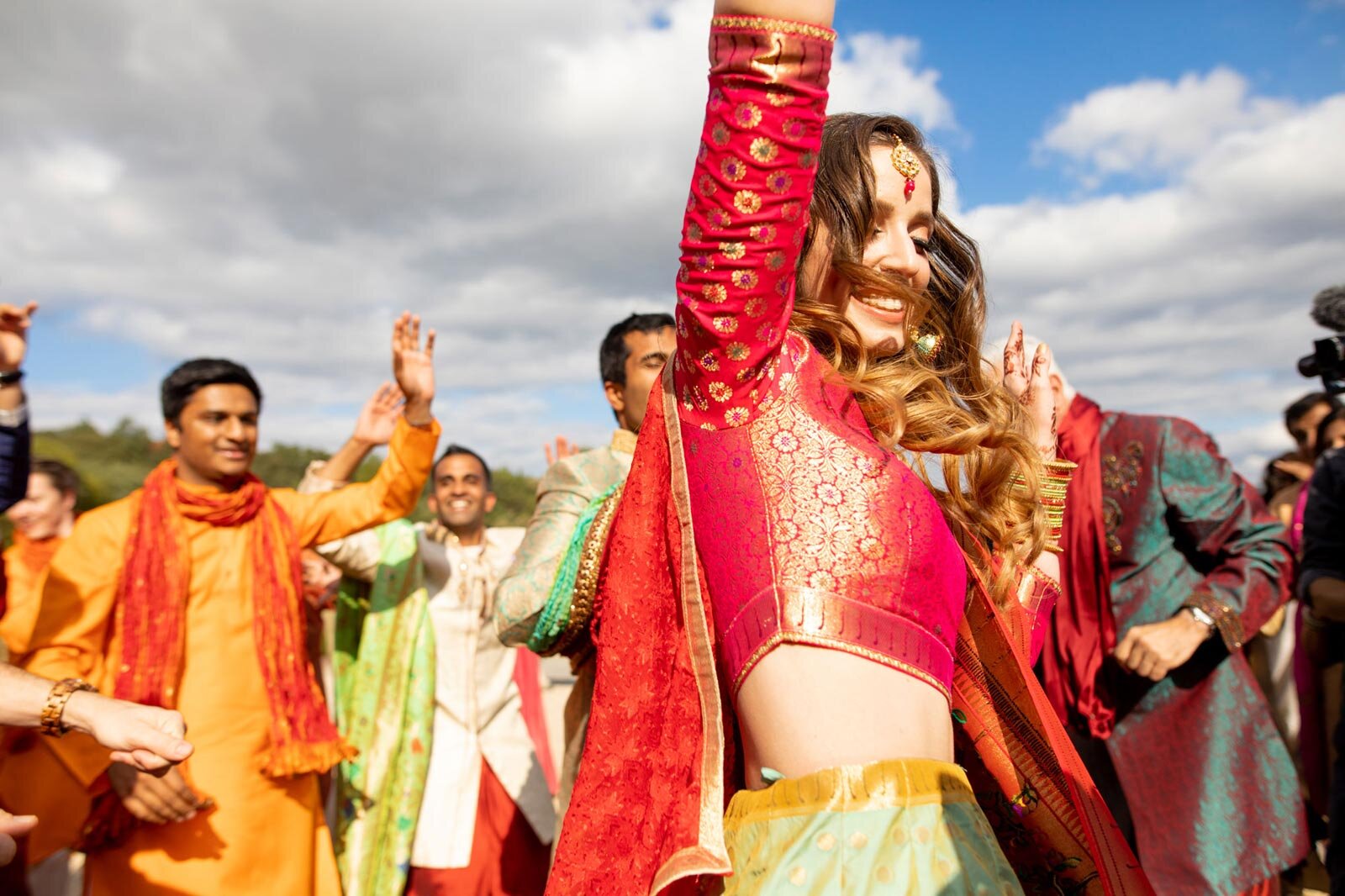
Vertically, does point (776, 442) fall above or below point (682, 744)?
above

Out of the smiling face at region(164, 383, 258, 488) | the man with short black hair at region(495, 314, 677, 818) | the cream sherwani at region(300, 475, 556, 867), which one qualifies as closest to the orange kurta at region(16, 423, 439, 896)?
the smiling face at region(164, 383, 258, 488)

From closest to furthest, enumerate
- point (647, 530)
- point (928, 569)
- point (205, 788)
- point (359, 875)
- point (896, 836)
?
point (896, 836), point (928, 569), point (647, 530), point (205, 788), point (359, 875)

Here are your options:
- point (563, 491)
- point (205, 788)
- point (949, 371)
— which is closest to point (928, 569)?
point (949, 371)

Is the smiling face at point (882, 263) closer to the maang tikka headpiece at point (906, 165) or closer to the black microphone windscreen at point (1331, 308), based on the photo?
the maang tikka headpiece at point (906, 165)

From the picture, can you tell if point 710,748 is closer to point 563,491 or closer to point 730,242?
point 730,242

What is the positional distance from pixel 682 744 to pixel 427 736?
3657 mm

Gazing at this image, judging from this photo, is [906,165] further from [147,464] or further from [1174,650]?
[147,464]

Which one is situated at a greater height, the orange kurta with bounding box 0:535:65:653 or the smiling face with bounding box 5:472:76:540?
the smiling face with bounding box 5:472:76:540

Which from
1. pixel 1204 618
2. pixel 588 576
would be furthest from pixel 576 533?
pixel 1204 618

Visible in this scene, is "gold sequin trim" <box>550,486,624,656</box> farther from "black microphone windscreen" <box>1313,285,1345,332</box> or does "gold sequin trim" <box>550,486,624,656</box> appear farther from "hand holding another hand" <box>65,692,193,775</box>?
"black microphone windscreen" <box>1313,285,1345,332</box>

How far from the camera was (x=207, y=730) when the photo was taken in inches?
143

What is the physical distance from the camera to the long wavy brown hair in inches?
60.4

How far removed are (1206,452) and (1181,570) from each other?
16.5 inches

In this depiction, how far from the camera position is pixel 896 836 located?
48.5 inches
